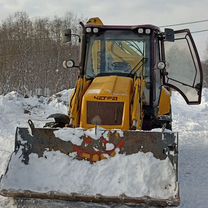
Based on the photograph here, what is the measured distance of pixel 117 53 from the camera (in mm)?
7137

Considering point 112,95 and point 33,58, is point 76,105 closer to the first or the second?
point 112,95

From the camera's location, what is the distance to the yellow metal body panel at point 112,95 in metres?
6.17

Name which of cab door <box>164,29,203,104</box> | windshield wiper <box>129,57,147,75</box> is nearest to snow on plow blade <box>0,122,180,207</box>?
windshield wiper <box>129,57,147,75</box>

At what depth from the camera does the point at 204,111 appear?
58.2 feet

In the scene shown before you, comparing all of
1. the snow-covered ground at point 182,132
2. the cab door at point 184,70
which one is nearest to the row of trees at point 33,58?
the snow-covered ground at point 182,132

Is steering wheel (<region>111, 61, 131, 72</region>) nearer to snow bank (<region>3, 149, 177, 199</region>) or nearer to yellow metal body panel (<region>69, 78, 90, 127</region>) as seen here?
yellow metal body panel (<region>69, 78, 90, 127</region>)

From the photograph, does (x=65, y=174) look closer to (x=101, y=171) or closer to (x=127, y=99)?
(x=101, y=171)

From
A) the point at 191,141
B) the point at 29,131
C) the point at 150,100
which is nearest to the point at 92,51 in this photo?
the point at 150,100

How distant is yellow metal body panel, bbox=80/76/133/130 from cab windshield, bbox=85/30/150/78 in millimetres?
504

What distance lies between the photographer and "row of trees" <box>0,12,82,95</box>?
35.3 m

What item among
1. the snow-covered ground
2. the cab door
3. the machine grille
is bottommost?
the snow-covered ground

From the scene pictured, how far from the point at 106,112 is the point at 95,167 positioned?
114cm

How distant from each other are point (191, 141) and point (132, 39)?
145 inches

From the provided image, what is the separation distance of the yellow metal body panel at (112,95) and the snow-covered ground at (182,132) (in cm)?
124
